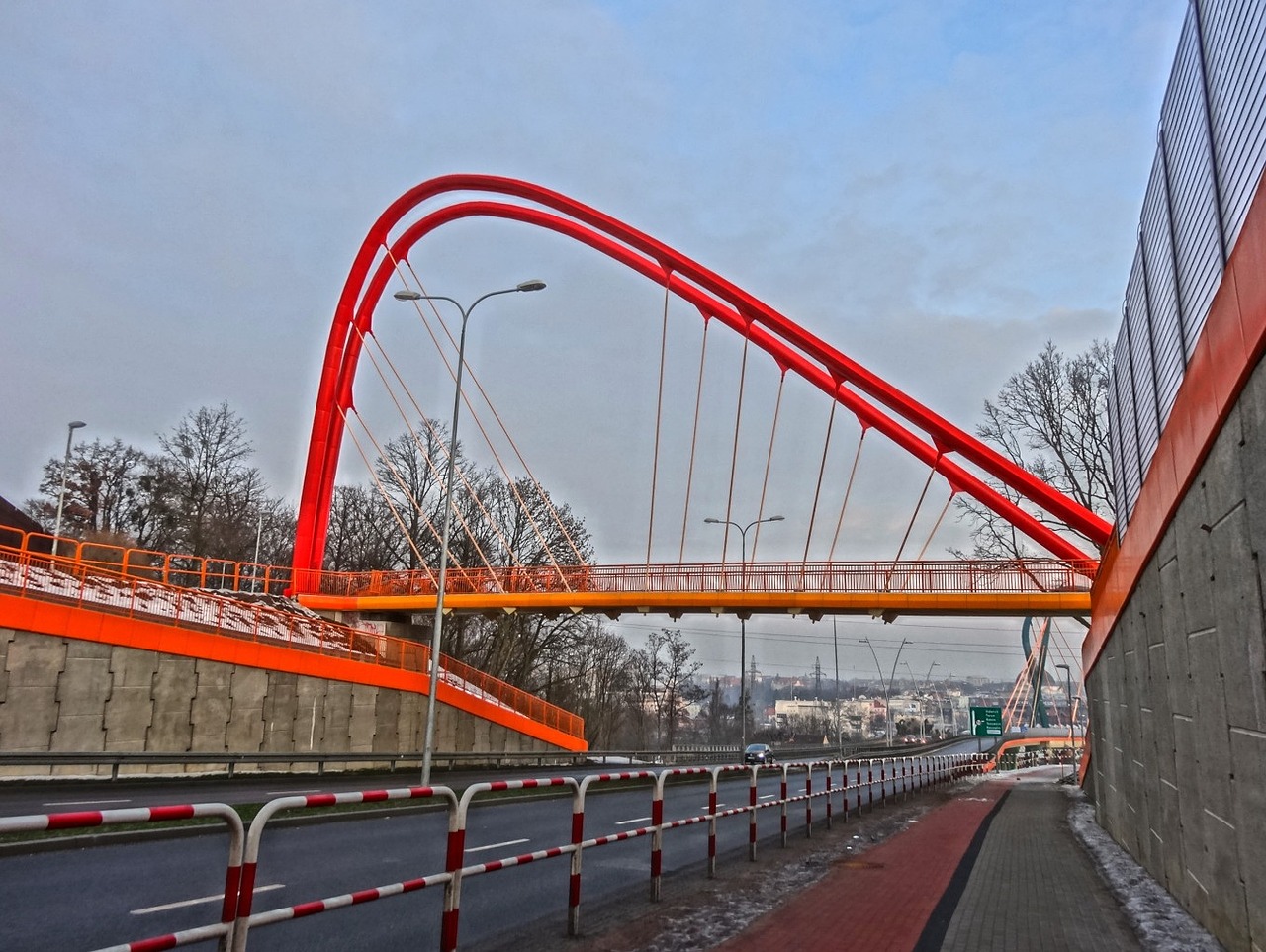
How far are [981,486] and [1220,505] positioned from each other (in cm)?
2258

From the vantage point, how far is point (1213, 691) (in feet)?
21.3

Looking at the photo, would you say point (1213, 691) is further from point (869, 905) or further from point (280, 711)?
point (280, 711)

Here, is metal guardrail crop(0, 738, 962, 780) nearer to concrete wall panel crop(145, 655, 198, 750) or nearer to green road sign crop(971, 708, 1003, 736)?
concrete wall panel crop(145, 655, 198, 750)

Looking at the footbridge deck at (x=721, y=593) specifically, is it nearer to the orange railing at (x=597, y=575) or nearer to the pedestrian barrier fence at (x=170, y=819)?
the orange railing at (x=597, y=575)

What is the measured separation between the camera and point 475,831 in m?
12.4

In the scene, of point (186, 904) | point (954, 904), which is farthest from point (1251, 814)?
point (186, 904)

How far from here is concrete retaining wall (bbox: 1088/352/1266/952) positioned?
5.45 metres

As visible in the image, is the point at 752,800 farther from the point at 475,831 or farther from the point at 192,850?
the point at 192,850

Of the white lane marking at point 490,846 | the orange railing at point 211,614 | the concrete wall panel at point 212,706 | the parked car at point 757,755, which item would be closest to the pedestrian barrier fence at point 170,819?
the white lane marking at point 490,846

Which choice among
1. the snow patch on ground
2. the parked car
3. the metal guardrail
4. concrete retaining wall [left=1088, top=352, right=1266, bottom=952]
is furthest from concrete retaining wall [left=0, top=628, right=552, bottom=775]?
concrete retaining wall [left=1088, top=352, right=1266, bottom=952]

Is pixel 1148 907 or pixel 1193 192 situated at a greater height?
pixel 1193 192

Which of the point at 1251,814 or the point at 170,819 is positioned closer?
the point at 170,819

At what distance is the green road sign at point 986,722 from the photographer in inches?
1829

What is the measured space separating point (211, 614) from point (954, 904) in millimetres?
20298
